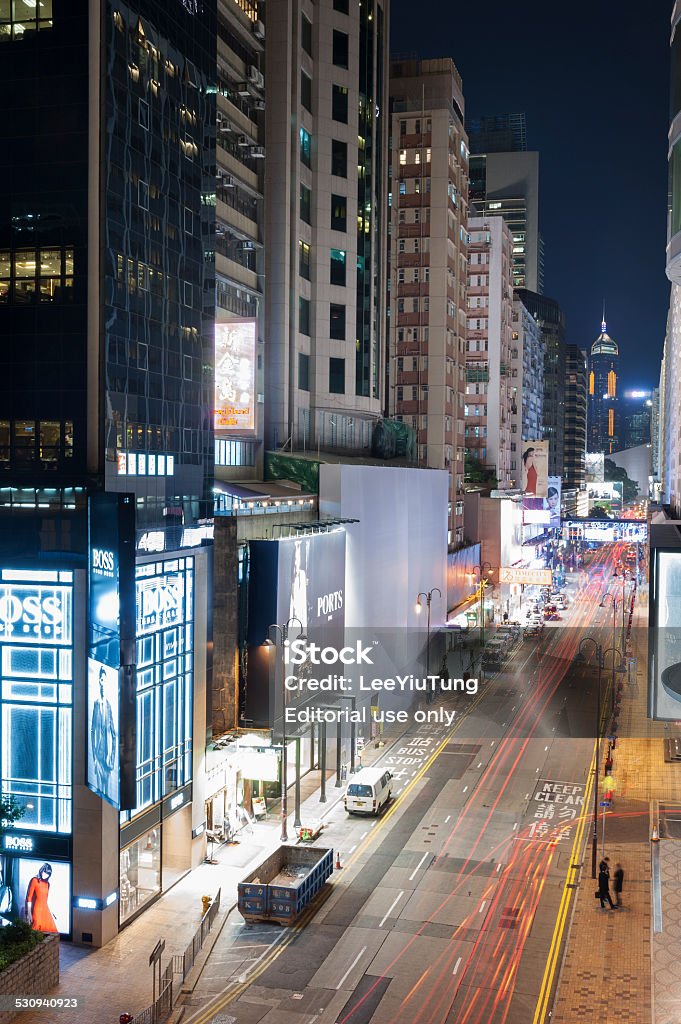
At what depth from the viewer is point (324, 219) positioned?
6412 cm

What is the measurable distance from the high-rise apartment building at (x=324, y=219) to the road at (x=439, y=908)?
21665 millimetres

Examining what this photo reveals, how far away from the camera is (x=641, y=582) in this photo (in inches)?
5669

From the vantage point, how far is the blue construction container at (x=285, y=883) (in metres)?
32.5

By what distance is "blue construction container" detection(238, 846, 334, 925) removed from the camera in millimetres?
32469

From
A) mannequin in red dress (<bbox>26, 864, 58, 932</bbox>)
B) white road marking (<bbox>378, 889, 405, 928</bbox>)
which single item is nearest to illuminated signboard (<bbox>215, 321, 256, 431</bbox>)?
white road marking (<bbox>378, 889, 405, 928</bbox>)

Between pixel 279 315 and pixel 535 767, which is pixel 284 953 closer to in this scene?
pixel 535 767

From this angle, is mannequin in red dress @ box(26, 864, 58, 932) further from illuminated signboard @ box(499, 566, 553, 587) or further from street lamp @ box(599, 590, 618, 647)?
street lamp @ box(599, 590, 618, 647)

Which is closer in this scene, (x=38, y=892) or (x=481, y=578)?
(x=38, y=892)

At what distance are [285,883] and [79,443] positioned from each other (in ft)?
51.7

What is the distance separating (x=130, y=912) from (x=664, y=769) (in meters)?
29.8

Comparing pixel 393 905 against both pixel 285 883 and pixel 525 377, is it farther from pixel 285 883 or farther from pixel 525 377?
pixel 525 377

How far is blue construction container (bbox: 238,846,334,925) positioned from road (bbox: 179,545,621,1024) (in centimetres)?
53

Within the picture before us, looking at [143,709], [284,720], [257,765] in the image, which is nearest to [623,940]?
[284,720]

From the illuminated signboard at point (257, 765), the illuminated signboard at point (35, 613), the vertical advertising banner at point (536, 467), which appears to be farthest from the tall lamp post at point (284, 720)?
the vertical advertising banner at point (536, 467)
